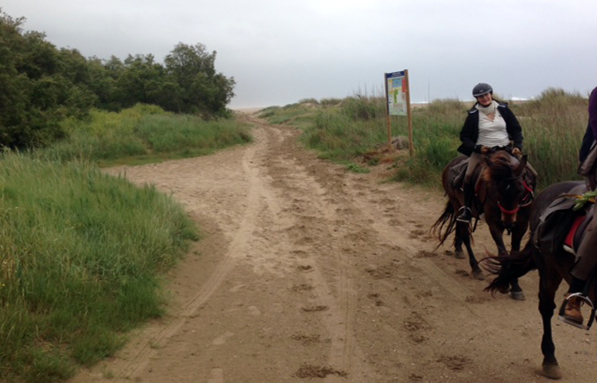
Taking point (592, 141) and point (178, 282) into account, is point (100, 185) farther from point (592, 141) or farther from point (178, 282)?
point (592, 141)

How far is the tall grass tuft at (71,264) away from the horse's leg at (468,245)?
4.02m

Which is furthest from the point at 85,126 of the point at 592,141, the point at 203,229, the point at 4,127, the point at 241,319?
the point at 592,141

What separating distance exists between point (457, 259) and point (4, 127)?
14.0 meters

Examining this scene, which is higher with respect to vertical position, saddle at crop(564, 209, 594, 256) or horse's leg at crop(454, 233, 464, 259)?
saddle at crop(564, 209, 594, 256)

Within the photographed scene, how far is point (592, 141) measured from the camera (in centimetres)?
448

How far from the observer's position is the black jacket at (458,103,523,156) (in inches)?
277

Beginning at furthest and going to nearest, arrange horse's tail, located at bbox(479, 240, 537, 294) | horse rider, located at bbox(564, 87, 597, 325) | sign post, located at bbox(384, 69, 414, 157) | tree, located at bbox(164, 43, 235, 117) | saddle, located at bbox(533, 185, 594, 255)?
1. tree, located at bbox(164, 43, 235, 117)
2. sign post, located at bbox(384, 69, 414, 157)
3. horse's tail, located at bbox(479, 240, 537, 294)
4. saddle, located at bbox(533, 185, 594, 255)
5. horse rider, located at bbox(564, 87, 597, 325)

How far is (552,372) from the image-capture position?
441 cm

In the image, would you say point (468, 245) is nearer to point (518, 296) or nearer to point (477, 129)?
point (518, 296)

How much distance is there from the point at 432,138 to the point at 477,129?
723 centimetres

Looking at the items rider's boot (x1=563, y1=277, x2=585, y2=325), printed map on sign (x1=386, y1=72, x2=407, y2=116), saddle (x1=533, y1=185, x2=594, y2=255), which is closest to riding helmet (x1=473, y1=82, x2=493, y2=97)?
saddle (x1=533, y1=185, x2=594, y2=255)

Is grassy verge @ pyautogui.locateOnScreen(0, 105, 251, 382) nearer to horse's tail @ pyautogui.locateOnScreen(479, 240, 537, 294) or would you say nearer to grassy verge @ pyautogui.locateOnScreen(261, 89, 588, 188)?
horse's tail @ pyautogui.locateOnScreen(479, 240, 537, 294)

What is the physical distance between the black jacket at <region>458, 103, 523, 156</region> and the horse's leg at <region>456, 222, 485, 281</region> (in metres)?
1.12

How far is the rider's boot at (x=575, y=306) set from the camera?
4.03 m
